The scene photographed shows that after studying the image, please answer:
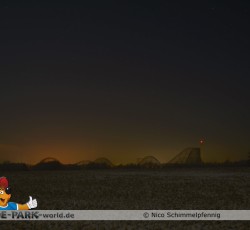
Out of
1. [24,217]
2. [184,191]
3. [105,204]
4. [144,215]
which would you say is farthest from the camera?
[184,191]

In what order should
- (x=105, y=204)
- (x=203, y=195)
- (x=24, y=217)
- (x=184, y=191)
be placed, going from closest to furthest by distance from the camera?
1. (x=24, y=217)
2. (x=105, y=204)
3. (x=203, y=195)
4. (x=184, y=191)

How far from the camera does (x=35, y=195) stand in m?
26.7

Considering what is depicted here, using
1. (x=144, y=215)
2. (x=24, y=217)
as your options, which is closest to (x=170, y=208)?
(x=144, y=215)

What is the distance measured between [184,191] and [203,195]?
2555 millimetres
